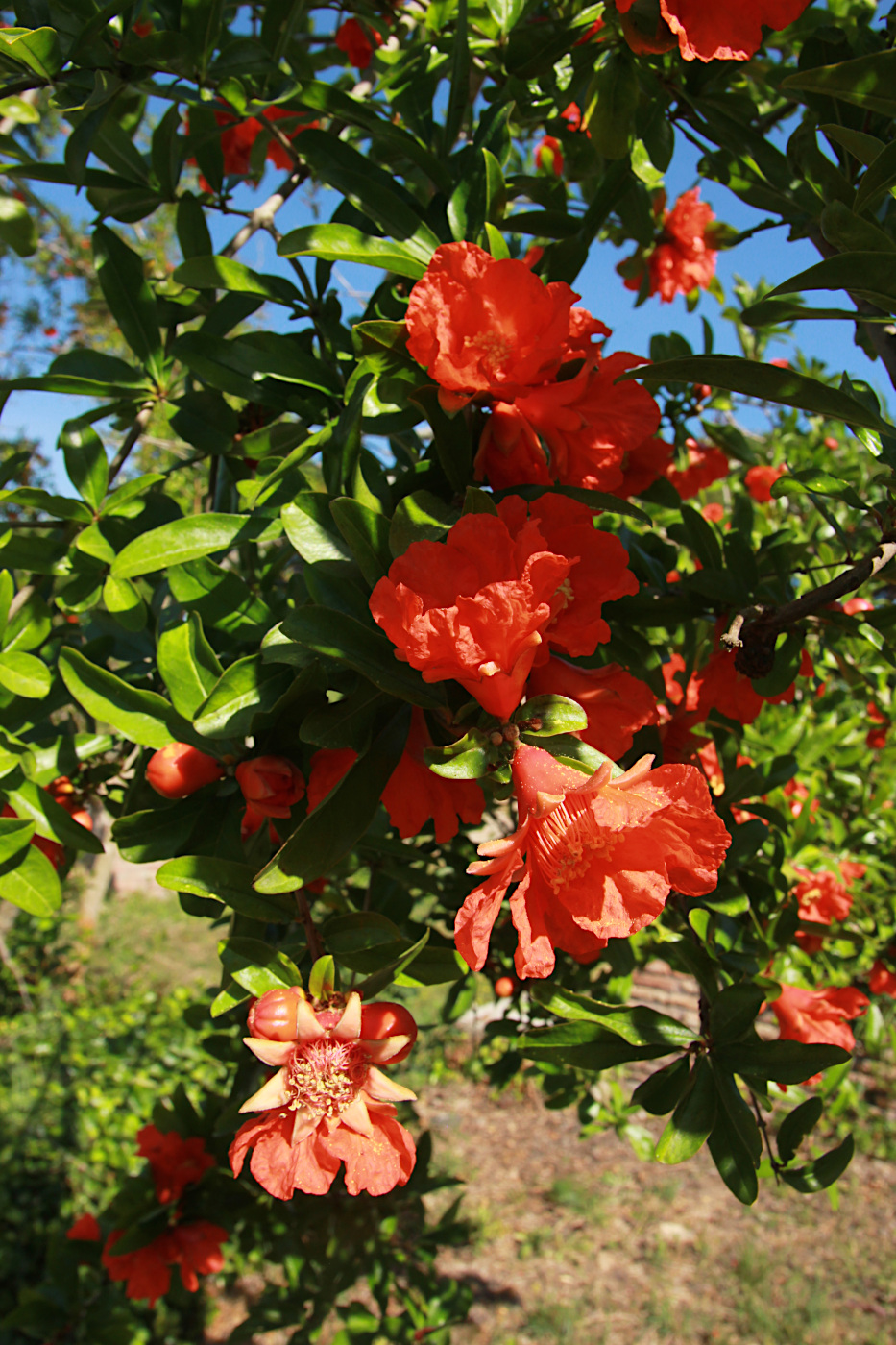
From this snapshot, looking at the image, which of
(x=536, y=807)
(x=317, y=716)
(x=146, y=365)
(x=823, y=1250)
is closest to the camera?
(x=536, y=807)

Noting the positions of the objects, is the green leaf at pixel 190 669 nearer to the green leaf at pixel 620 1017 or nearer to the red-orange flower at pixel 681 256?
the green leaf at pixel 620 1017

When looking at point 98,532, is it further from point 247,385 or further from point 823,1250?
point 823,1250

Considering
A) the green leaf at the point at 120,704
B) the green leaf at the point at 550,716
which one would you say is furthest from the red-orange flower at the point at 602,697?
the green leaf at the point at 120,704

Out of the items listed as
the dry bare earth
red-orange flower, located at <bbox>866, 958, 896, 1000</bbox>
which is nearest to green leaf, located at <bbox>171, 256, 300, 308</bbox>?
red-orange flower, located at <bbox>866, 958, 896, 1000</bbox>

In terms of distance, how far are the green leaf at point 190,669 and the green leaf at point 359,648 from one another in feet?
0.61

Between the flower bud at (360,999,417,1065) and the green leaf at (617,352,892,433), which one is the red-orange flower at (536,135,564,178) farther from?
the flower bud at (360,999,417,1065)

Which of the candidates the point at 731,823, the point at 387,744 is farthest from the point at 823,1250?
the point at 387,744

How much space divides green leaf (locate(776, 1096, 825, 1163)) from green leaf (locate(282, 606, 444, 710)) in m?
0.70

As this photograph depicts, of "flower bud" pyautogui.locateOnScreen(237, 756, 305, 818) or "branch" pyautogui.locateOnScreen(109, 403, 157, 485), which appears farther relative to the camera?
"branch" pyautogui.locateOnScreen(109, 403, 157, 485)

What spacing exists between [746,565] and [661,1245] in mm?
3429

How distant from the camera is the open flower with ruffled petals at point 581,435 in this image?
722 millimetres

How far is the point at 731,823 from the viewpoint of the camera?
1132mm

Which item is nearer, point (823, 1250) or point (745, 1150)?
point (745, 1150)

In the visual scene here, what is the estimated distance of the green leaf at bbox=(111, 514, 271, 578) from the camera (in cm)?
84
